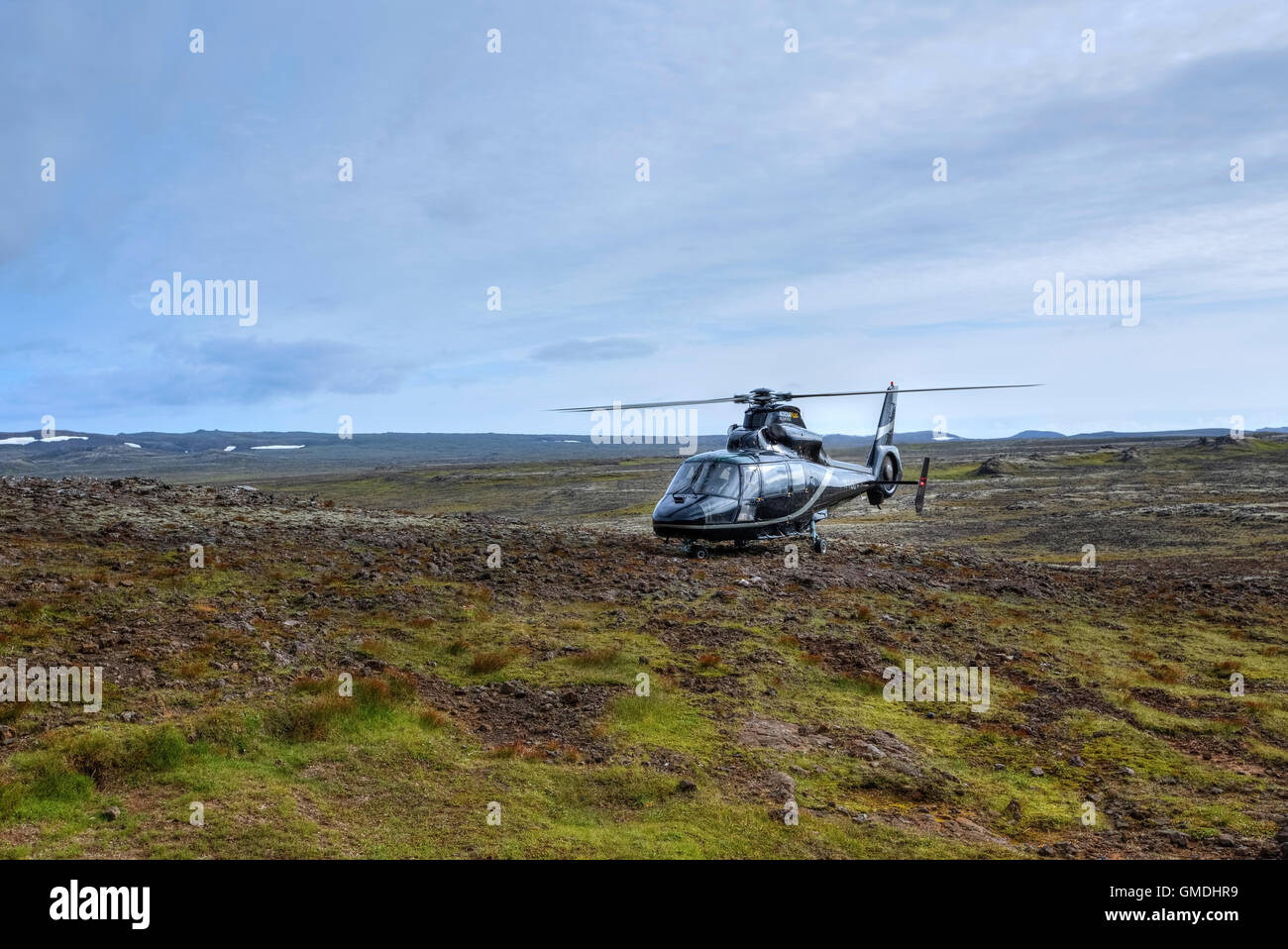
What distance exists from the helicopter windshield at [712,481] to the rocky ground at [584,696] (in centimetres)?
227

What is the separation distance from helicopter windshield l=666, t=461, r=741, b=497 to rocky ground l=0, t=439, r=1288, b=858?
7.45 feet

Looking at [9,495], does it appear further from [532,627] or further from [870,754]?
[870,754]

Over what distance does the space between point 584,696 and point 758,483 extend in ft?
43.7

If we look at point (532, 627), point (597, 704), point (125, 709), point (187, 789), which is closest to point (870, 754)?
point (597, 704)

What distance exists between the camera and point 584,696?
44.5ft

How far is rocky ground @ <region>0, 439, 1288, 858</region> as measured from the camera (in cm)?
930

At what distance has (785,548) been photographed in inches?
1131

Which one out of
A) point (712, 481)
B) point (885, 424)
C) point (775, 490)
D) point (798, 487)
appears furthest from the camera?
point (885, 424)
